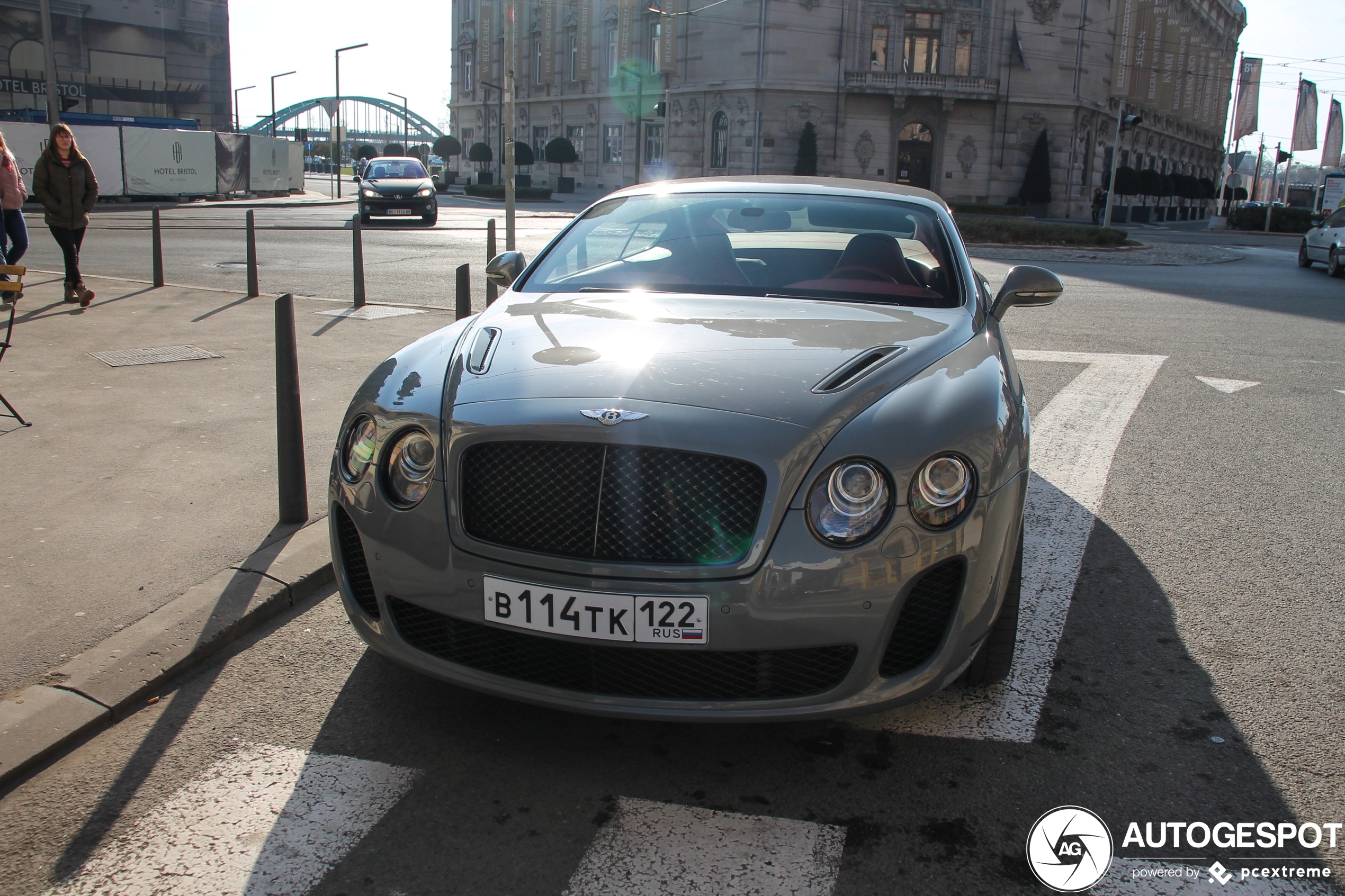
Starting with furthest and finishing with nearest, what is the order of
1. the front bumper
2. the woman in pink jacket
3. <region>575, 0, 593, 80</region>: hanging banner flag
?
<region>575, 0, 593, 80</region>: hanging banner flag
the woman in pink jacket
the front bumper

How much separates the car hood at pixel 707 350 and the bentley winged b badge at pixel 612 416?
0.05 metres

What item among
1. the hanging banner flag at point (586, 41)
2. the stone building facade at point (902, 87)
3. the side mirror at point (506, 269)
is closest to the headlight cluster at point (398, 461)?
the side mirror at point (506, 269)

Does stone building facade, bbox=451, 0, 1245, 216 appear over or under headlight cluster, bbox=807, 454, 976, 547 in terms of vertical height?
over

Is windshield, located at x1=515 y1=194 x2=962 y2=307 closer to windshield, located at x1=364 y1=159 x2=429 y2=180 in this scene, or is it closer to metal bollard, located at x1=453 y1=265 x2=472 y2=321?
metal bollard, located at x1=453 y1=265 x2=472 y2=321

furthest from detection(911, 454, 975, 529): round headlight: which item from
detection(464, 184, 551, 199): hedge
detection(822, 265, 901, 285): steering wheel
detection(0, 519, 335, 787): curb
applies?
detection(464, 184, 551, 199): hedge

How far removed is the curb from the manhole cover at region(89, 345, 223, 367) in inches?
159

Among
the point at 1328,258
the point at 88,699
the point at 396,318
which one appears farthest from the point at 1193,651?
the point at 1328,258

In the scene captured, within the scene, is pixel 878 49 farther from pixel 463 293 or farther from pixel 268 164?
pixel 463 293

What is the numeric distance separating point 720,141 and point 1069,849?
5215cm

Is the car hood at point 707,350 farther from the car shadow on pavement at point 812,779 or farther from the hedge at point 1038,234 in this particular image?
the hedge at point 1038,234

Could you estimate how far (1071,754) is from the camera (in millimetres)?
2785

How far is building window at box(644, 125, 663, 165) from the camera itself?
5888 cm

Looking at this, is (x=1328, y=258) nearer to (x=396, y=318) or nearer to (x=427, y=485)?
(x=396, y=318)

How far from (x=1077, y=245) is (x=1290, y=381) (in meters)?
20.2
